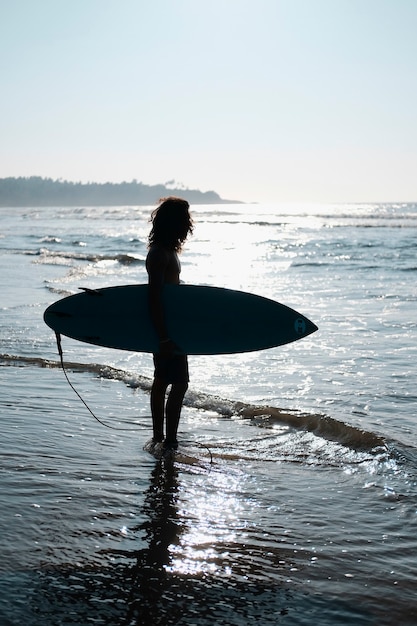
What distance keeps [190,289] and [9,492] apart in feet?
5.59

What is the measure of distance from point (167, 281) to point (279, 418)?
1.61m

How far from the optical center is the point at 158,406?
4.74 m

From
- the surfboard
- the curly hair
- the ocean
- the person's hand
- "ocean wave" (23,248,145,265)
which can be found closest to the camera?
the ocean

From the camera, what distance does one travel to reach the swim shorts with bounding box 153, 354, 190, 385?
15.1 ft

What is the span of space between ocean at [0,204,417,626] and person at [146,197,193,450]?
0.31m

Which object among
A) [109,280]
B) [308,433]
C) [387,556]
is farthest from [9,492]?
[109,280]

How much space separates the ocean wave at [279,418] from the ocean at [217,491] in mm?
18

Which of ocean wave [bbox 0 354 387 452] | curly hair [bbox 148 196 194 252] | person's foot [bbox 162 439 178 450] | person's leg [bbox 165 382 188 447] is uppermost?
curly hair [bbox 148 196 194 252]

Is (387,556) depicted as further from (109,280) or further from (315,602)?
(109,280)

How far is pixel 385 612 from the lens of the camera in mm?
2703

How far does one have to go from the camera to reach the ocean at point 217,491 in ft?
9.00

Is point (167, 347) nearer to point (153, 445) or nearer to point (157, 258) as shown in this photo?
point (157, 258)

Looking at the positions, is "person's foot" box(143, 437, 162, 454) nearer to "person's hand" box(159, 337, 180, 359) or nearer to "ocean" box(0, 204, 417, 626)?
"ocean" box(0, 204, 417, 626)

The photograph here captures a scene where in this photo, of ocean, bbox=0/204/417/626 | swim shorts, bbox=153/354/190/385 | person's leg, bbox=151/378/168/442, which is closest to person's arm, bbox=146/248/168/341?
swim shorts, bbox=153/354/190/385
